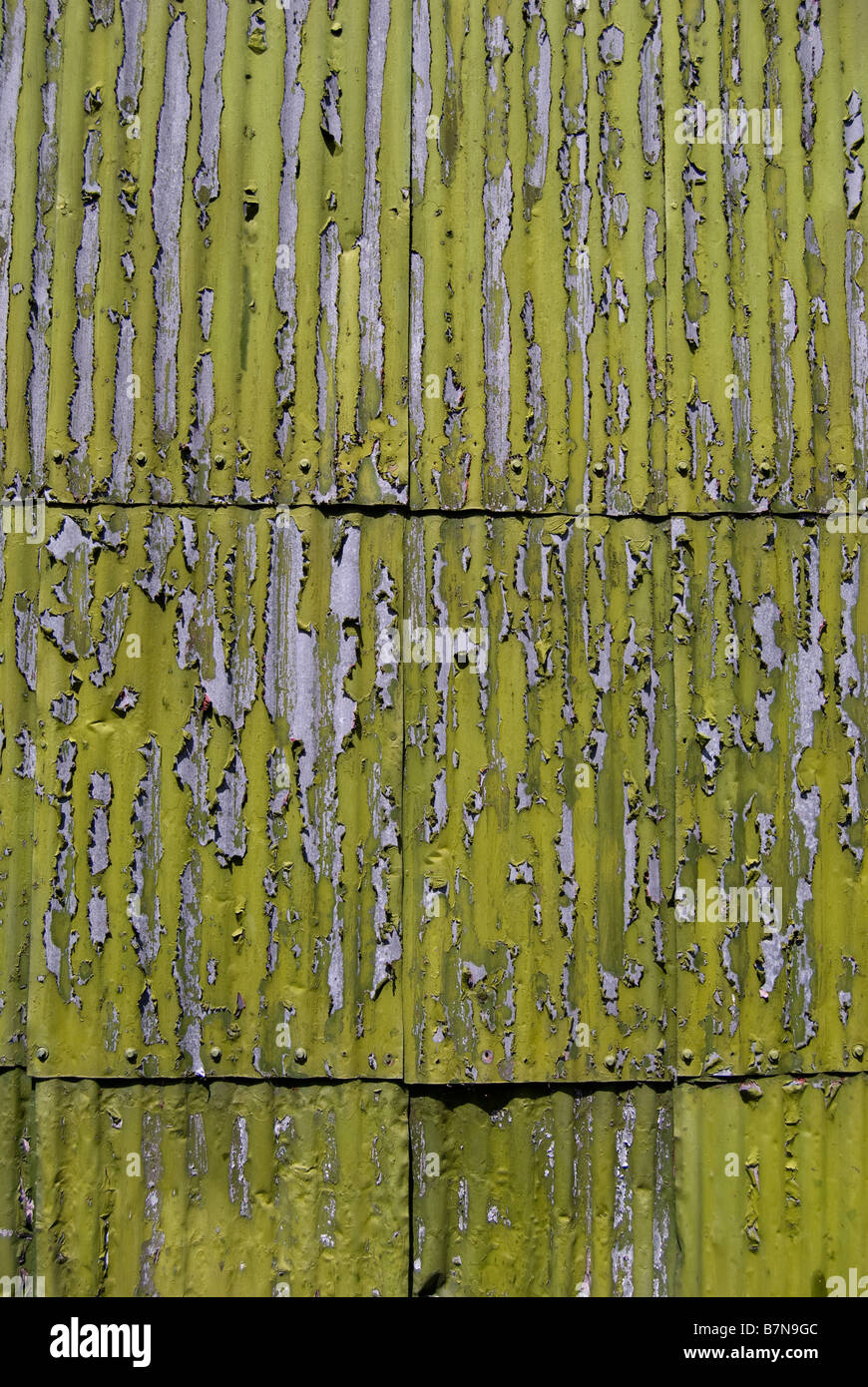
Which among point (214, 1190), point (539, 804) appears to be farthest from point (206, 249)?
point (214, 1190)

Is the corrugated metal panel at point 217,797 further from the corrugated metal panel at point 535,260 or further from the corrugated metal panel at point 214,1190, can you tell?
the corrugated metal panel at point 535,260

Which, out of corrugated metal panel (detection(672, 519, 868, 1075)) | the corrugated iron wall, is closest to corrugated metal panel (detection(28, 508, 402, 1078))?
the corrugated iron wall

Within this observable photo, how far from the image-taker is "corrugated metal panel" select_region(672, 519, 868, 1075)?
239 cm

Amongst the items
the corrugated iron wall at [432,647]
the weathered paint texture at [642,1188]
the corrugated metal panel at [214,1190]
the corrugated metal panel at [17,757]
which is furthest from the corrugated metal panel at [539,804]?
the corrugated metal panel at [17,757]

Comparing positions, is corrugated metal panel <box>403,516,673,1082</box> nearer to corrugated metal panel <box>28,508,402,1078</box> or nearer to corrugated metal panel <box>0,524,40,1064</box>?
corrugated metal panel <box>28,508,402,1078</box>

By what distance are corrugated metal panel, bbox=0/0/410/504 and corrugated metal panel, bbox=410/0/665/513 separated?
0.10 meters

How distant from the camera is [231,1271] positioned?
7.68ft

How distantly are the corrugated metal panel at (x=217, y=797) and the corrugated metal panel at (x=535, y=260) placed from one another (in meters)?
0.40

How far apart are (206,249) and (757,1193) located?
2911 millimetres

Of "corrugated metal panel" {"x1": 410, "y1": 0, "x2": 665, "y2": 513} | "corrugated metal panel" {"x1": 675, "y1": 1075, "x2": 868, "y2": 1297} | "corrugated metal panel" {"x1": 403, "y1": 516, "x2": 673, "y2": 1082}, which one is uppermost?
"corrugated metal panel" {"x1": 410, "y1": 0, "x2": 665, "y2": 513}

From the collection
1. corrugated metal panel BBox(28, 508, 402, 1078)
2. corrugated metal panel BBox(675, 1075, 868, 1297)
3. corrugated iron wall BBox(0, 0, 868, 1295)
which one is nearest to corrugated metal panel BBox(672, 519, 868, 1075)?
corrugated iron wall BBox(0, 0, 868, 1295)

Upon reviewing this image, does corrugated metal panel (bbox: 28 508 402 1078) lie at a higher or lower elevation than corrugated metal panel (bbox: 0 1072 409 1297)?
higher

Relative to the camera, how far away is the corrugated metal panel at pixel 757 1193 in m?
2.39

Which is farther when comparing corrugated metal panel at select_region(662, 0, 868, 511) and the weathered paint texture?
corrugated metal panel at select_region(662, 0, 868, 511)
